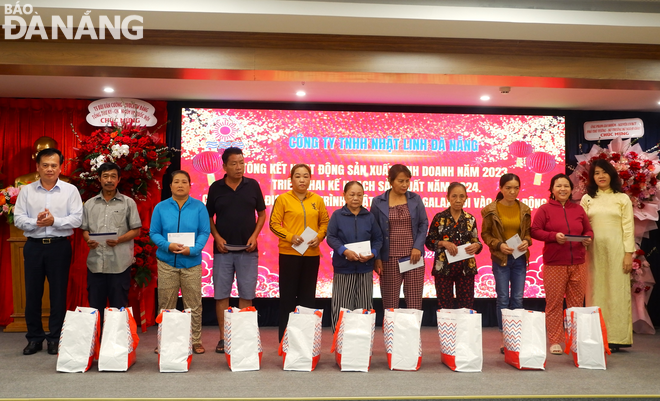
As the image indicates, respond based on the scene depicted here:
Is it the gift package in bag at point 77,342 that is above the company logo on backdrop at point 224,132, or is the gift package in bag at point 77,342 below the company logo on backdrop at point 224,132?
below

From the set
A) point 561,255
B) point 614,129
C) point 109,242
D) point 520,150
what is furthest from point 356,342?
point 614,129

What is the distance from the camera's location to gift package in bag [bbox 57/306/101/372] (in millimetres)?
3258

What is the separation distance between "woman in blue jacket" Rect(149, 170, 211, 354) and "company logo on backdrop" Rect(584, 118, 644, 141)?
13.6ft

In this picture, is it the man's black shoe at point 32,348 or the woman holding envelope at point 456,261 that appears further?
the woman holding envelope at point 456,261

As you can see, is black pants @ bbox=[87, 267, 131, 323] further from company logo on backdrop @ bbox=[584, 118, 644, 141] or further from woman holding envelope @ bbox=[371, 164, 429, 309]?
company logo on backdrop @ bbox=[584, 118, 644, 141]

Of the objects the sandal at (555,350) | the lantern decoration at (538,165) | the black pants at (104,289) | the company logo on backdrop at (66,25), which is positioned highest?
the company logo on backdrop at (66,25)

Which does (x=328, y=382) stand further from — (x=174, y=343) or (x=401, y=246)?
(x=401, y=246)

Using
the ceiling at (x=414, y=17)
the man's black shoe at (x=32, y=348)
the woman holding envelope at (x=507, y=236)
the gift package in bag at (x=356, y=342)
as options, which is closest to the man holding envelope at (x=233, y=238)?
the gift package in bag at (x=356, y=342)

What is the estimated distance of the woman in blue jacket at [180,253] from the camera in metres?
3.76

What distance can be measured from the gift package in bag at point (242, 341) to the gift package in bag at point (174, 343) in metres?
0.27

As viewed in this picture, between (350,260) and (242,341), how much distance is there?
3.15ft

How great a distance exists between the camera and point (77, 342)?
3.28 metres

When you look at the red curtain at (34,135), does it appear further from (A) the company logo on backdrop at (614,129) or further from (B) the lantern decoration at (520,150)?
(A) the company logo on backdrop at (614,129)

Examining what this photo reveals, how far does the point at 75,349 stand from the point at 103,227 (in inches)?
36.2
